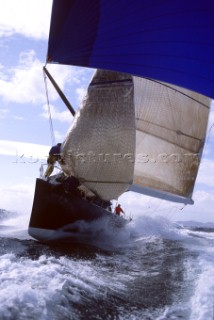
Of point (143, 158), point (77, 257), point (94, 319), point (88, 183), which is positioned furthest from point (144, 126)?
point (94, 319)

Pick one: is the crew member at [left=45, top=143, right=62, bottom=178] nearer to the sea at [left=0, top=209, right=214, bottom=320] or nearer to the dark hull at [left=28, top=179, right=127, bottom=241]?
the dark hull at [left=28, top=179, right=127, bottom=241]

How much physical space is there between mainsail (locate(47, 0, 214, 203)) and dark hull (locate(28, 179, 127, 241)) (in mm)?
971

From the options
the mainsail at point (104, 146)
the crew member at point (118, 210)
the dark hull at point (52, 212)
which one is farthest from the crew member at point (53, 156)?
the crew member at point (118, 210)

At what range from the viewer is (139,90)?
719 inches

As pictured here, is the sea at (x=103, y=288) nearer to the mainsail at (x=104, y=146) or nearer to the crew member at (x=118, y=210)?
the mainsail at (x=104, y=146)

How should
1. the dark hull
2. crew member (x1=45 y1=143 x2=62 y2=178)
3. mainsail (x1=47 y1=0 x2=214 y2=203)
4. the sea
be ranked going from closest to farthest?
1. the sea
2. mainsail (x1=47 y1=0 x2=214 y2=203)
3. the dark hull
4. crew member (x1=45 y1=143 x2=62 y2=178)

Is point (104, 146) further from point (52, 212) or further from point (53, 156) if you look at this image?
point (52, 212)

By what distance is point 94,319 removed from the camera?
4.18 metres

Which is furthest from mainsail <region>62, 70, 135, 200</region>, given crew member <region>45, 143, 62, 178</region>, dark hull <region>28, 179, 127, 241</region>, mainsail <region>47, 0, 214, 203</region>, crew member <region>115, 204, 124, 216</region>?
crew member <region>115, 204, 124, 216</region>

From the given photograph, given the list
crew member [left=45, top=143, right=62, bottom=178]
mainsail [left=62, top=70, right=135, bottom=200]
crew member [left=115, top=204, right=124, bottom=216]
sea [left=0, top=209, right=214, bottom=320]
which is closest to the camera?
sea [left=0, top=209, right=214, bottom=320]

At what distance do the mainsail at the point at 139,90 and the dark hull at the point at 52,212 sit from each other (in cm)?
97

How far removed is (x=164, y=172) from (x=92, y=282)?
13870 mm

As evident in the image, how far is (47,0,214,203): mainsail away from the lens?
21.3 ft

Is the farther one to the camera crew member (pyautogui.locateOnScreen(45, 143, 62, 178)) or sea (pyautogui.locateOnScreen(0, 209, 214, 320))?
crew member (pyautogui.locateOnScreen(45, 143, 62, 178))
